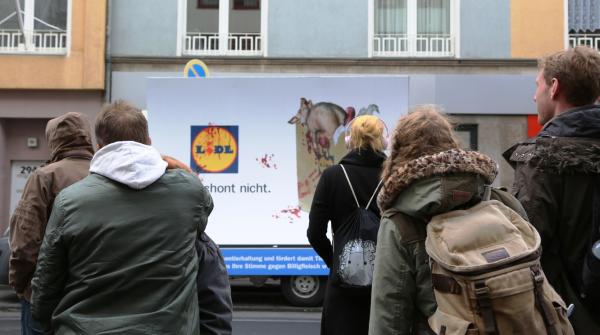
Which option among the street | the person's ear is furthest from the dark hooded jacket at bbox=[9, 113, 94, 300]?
the street

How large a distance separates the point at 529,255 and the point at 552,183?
52 cm

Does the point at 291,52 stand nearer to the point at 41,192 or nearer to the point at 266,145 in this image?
the point at 266,145

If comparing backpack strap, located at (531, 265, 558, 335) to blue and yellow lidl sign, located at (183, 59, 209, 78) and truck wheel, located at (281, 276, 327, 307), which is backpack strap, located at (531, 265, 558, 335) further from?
blue and yellow lidl sign, located at (183, 59, 209, 78)

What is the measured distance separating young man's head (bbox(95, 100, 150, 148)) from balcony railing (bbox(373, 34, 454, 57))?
12241mm

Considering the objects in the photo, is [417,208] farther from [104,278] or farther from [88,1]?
[88,1]

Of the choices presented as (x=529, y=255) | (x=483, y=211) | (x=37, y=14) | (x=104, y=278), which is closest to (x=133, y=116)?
(x=104, y=278)

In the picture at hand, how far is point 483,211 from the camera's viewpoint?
213cm

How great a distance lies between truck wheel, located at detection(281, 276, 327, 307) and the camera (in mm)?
9391

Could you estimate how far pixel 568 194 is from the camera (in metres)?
2.42

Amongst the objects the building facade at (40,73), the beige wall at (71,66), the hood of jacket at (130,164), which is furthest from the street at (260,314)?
the hood of jacket at (130,164)

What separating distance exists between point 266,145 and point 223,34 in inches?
247

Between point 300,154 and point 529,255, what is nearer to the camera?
point 529,255

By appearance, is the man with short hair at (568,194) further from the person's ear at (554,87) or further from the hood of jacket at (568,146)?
the person's ear at (554,87)

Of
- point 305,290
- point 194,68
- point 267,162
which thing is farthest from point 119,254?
point 194,68
